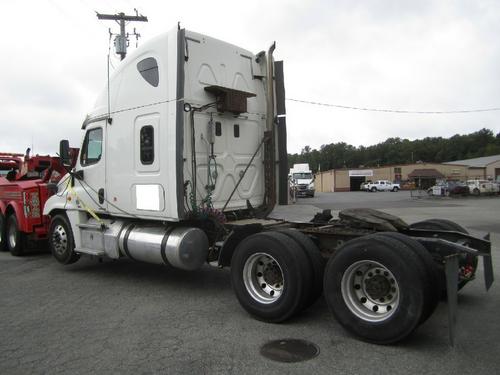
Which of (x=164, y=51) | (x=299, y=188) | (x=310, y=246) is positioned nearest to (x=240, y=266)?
(x=310, y=246)

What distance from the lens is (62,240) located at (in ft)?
27.4

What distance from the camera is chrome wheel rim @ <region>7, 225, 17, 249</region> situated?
1037cm

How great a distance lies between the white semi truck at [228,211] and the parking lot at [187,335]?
0.32m

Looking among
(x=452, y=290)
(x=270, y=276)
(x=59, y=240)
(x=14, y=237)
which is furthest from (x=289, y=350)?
(x=14, y=237)

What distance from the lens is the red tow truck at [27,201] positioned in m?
9.65

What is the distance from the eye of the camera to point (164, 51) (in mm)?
6383

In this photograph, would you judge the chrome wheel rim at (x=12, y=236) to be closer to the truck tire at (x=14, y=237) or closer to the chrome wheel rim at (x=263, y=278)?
the truck tire at (x=14, y=237)

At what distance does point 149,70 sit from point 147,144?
1074mm

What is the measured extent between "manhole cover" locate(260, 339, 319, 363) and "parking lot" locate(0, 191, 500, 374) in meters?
0.09

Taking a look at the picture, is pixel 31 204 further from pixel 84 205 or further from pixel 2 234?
pixel 84 205

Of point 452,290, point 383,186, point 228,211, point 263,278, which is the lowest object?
point 263,278

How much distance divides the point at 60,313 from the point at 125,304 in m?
0.80

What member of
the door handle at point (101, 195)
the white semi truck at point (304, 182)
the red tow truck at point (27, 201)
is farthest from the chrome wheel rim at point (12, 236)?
the white semi truck at point (304, 182)

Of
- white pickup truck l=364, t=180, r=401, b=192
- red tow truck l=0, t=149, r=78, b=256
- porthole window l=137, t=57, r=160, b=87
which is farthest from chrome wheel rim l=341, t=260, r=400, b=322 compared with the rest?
white pickup truck l=364, t=180, r=401, b=192
